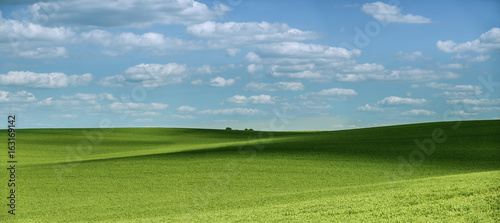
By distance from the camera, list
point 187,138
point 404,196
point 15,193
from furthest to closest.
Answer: point 187,138, point 15,193, point 404,196

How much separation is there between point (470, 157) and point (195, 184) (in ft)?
48.0

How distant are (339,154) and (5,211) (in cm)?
1746

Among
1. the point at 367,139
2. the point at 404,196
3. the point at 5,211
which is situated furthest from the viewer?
the point at 367,139

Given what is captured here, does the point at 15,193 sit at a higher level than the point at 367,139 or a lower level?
lower

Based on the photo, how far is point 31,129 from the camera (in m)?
50.1

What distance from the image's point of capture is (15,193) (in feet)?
64.2

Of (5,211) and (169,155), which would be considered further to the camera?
(169,155)

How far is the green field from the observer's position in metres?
10.8

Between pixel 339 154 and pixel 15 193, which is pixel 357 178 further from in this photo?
pixel 15 193

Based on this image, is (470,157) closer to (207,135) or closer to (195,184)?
(195,184)

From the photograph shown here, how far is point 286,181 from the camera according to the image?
2041 centimetres

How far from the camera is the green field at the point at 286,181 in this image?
35.5ft

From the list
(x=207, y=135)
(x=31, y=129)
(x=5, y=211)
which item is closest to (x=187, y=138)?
(x=207, y=135)

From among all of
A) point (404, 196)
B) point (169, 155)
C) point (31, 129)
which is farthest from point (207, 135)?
point (404, 196)
